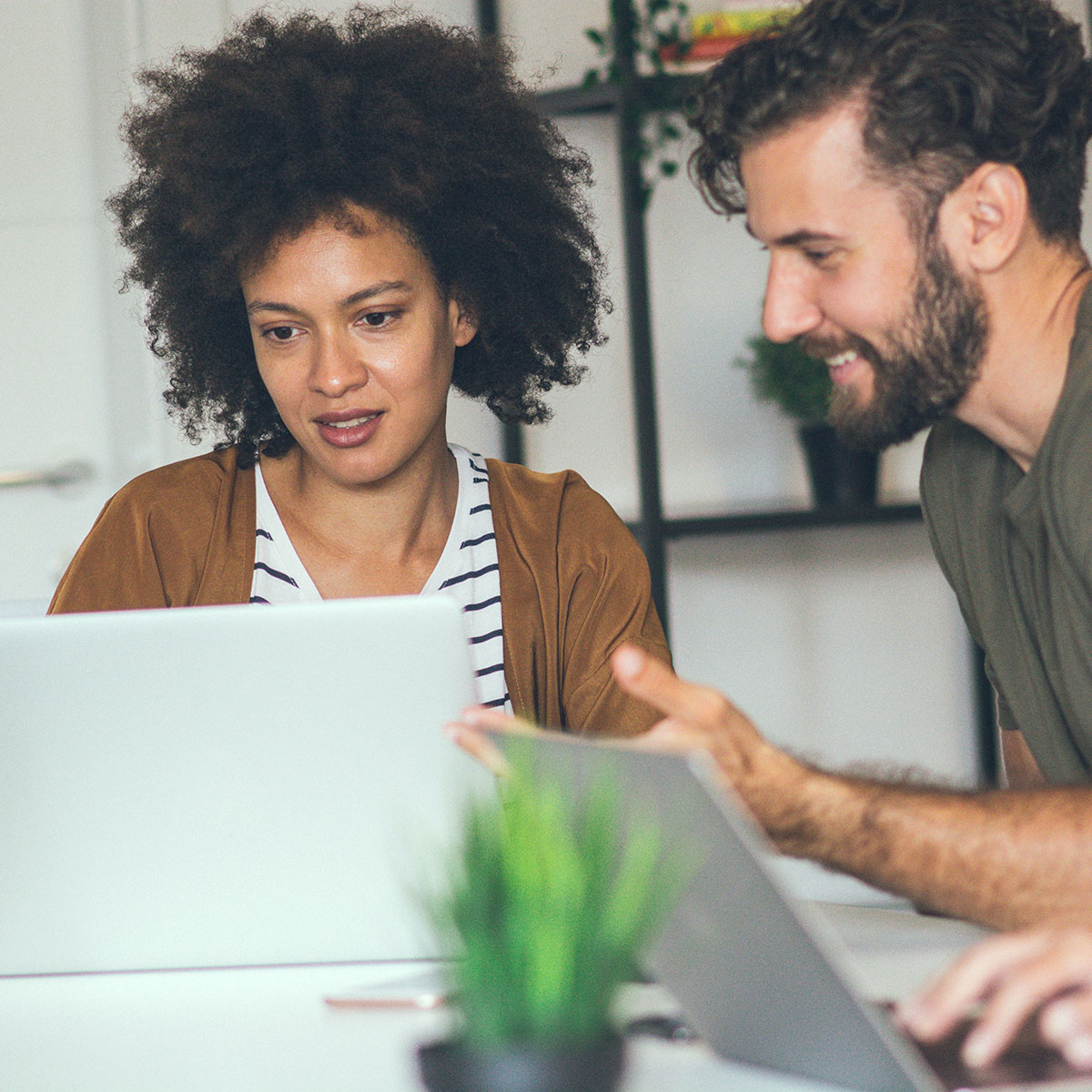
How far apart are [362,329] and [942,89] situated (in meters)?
0.65

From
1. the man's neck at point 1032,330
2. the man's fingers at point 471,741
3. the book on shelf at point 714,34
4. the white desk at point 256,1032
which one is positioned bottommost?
the white desk at point 256,1032

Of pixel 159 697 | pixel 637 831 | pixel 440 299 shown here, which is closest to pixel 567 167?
pixel 440 299

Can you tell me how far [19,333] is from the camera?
249 centimetres

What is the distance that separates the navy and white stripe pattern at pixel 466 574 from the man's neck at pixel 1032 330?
60cm

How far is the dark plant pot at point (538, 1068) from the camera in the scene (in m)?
0.45

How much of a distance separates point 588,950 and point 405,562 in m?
1.15

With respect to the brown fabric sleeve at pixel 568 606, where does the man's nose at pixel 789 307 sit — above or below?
above

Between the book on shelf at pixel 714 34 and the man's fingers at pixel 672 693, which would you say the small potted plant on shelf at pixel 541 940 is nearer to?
the man's fingers at pixel 672 693

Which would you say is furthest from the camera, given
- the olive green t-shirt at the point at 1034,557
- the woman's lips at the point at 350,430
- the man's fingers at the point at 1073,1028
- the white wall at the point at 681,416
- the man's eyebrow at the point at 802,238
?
the white wall at the point at 681,416

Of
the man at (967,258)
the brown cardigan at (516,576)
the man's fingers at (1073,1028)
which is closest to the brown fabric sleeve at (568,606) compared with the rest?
the brown cardigan at (516,576)

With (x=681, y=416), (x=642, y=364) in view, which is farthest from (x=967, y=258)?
(x=681, y=416)

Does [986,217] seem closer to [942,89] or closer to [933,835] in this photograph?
[942,89]

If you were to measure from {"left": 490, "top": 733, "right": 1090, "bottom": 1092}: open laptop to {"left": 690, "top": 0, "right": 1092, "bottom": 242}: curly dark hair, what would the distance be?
0.82 meters

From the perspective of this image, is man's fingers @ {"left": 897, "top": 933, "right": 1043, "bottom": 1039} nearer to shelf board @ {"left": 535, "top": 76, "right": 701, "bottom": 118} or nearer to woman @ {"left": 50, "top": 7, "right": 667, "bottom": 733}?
woman @ {"left": 50, "top": 7, "right": 667, "bottom": 733}
